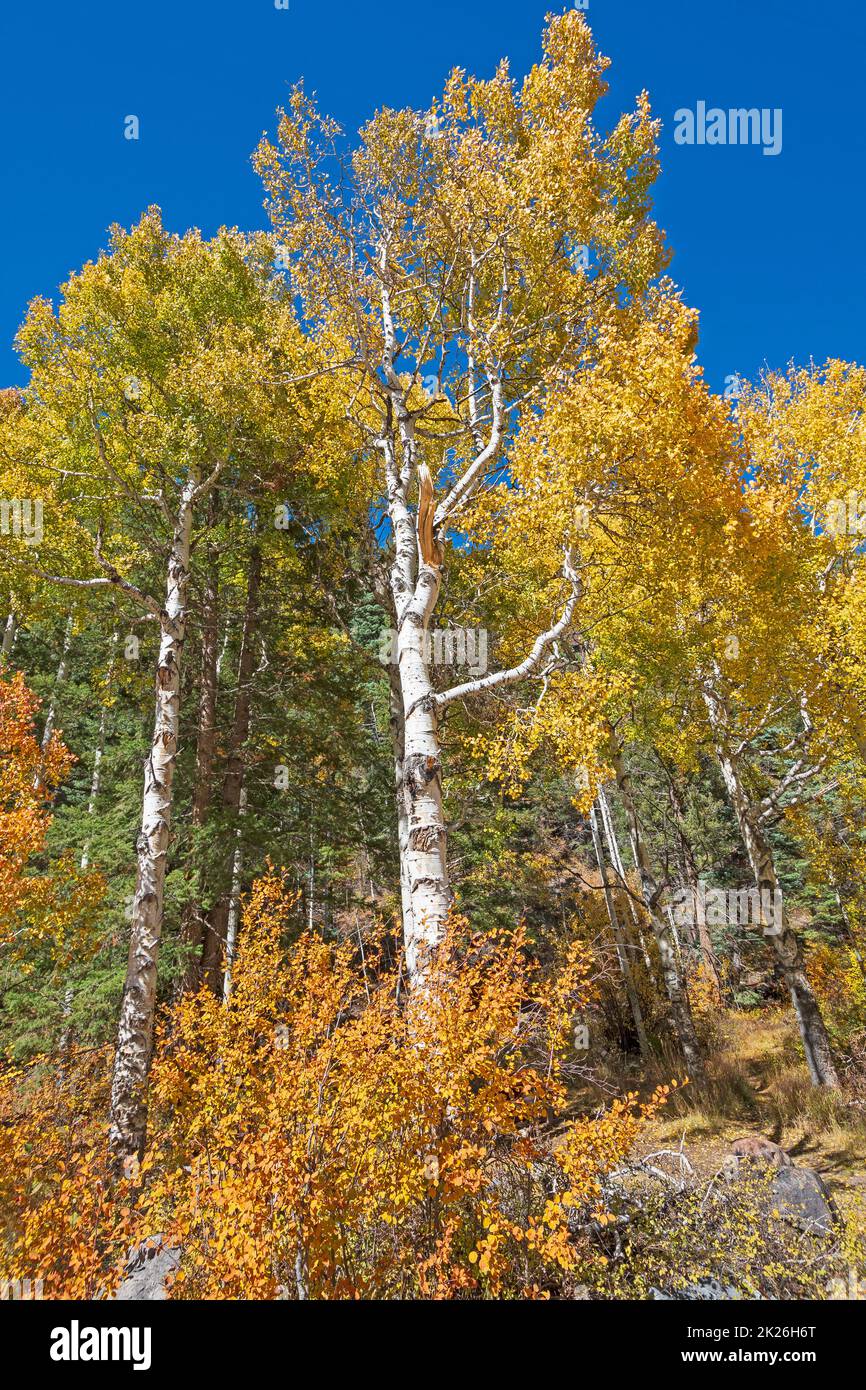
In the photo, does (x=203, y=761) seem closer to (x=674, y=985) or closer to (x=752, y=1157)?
(x=674, y=985)

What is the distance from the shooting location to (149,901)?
667cm

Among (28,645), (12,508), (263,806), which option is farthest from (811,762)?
(28,645)

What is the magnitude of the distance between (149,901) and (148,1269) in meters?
3.24

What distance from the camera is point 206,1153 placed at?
3775mm

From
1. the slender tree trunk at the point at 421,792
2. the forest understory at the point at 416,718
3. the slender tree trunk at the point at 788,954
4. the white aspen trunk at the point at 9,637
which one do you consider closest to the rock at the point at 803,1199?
the forest understory at the point at 416,718

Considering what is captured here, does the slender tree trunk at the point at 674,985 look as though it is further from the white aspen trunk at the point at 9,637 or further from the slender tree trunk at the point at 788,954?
the white aspen trunk at the point at 9,637

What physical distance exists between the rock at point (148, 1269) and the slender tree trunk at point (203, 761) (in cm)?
421

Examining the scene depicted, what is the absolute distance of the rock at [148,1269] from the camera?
3860mm

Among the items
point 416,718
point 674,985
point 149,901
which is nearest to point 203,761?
point 149,901

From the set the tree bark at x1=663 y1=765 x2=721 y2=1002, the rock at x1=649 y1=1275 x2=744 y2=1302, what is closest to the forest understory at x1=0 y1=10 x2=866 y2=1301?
the rock at x1=649 y1=1275 x2=744 y2=1302

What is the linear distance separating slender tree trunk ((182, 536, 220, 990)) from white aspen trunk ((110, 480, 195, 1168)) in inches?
40.6

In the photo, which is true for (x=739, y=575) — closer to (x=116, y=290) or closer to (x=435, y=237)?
(x=435, y=237)

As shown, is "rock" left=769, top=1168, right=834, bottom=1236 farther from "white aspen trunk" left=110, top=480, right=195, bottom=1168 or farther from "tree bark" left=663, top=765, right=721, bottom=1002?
"tree bark" left=663, top=765, right=721, bottom=1002

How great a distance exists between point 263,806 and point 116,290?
7967 mm
